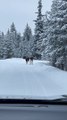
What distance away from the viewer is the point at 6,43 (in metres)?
96.9

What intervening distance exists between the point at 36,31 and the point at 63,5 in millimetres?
36728

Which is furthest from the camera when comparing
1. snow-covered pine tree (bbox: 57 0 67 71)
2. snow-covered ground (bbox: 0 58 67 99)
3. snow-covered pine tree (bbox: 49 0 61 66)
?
snow-covered pine tree (bbox: 49 0 61 66)

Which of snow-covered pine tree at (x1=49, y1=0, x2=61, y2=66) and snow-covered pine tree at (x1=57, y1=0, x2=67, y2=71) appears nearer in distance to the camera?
snow-covered pine tree at (x1=57, y1=0, x2=67, y2=71)

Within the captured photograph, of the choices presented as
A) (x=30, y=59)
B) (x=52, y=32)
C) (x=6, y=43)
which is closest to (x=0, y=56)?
(x=6, y=43)

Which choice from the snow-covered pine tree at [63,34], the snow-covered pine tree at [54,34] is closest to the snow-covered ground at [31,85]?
the snow-covered pine tree at [63,34]

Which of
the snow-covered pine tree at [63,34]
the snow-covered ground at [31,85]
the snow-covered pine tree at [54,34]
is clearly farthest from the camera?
the snow-covered pine tree at [54,34]

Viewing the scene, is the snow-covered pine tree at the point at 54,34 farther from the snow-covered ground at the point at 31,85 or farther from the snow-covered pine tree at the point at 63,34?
the snow-covered ground at the point at 31,85

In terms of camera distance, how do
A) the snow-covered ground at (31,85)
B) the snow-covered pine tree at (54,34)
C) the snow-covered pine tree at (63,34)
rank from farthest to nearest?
1. the snow-covered pine tree at (54,34)
2. the snow-covered pine tree at (63,34)
3. the snow-covered ground at (31,85)

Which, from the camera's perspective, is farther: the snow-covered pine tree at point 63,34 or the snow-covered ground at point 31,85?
the snow-covered pine tree at point 63,34

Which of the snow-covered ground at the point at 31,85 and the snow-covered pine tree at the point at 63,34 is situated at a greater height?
the snow-covered pine tree at the point at 63,34

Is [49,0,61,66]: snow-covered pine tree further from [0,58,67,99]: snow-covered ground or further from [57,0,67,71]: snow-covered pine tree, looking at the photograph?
[0,58,67,99]: snow-covered ground

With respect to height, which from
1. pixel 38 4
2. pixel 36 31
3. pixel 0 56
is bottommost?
pixel 0 56

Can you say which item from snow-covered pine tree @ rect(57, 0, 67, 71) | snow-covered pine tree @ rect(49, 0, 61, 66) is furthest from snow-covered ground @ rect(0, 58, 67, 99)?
snow-covered pine tree @ rect(49, 0, 61, 66)

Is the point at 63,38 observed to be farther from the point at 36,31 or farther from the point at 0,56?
the point at 0,56
